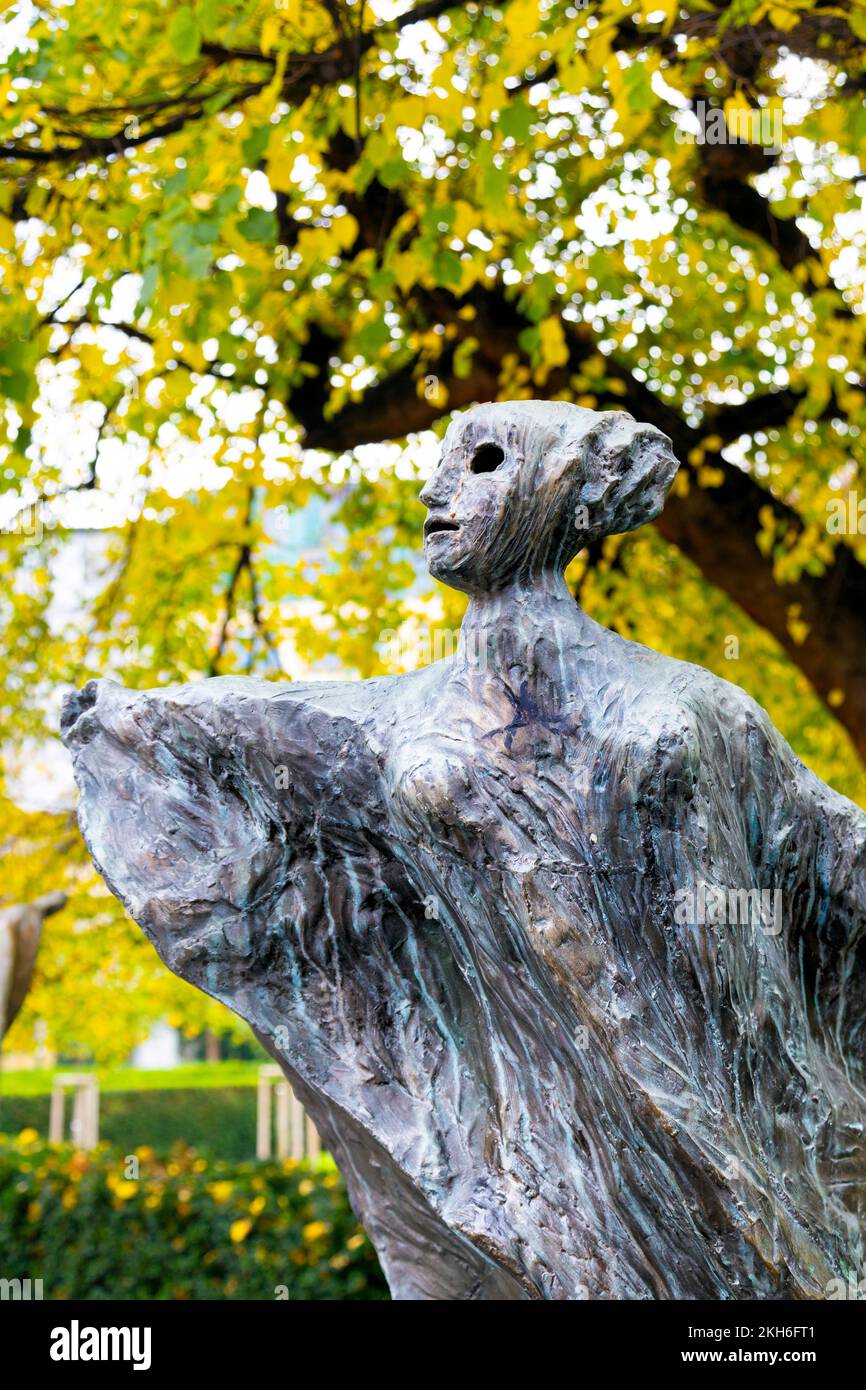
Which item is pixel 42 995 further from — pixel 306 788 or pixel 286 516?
pixel 306 788

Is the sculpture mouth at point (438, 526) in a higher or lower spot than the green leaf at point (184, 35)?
lower

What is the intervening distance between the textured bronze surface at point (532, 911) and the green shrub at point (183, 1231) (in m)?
4.14

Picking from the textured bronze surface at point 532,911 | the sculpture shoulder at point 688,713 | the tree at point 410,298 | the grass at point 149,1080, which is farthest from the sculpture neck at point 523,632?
the grass at point 149,1080

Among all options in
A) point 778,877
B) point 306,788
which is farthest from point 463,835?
point 778,877

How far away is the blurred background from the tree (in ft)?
0.08

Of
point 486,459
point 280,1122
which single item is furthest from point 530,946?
point 280,1122

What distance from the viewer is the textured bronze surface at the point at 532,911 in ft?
10.6

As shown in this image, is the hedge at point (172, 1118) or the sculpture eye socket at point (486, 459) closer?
the sculpture eye socket at point (486, 459)

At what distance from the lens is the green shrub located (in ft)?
26.0

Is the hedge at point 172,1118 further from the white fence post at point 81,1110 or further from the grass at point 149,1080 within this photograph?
the white fence post at point 81,1110

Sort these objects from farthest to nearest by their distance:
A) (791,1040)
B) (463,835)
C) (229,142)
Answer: (229,142) < (791,1040) < (463,835)

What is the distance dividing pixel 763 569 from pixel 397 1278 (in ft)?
16.2

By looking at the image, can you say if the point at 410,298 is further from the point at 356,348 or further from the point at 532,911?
the point at 532,911

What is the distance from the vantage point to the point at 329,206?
7.99 meters
